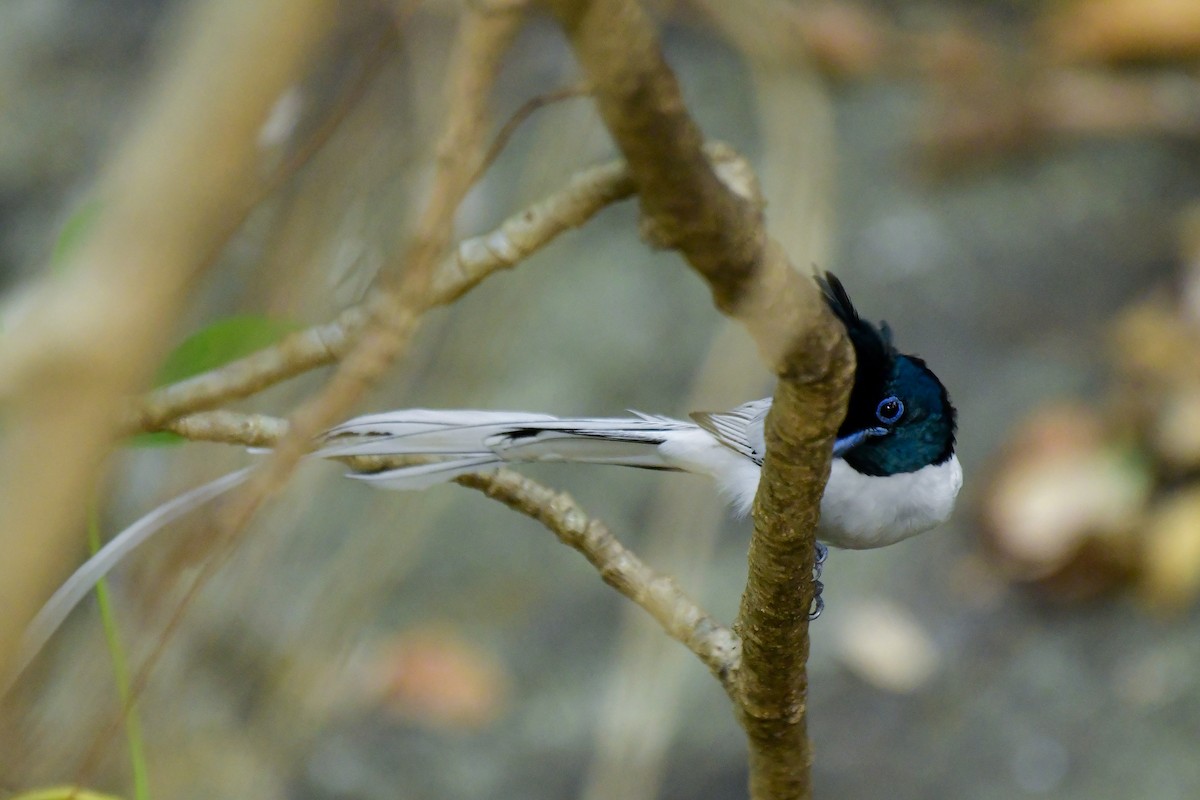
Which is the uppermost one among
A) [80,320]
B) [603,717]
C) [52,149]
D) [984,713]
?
[52,149]

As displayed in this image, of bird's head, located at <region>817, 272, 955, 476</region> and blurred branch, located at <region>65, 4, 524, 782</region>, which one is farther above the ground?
bird's head, located at <region>817, 272, 955, 476</region>

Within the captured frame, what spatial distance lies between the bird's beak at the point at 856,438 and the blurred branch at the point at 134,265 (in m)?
1.59

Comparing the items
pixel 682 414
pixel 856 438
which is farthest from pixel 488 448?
pixel 682 414

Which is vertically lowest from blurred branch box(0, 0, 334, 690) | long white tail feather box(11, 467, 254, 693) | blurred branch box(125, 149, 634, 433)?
blurred branch box(0, 0, 334, 690)

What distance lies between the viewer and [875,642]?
3.79m

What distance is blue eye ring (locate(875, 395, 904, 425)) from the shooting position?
187 cm

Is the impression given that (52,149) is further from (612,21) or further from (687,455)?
(612,21)

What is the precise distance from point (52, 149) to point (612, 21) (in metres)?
4.96

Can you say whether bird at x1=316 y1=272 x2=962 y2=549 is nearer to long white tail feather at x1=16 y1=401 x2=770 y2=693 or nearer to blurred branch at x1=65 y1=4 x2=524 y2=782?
long white tail feather at x1=16 y1=401 x2=770 y2=693

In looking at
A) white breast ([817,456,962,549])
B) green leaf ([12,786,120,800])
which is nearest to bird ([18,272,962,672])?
white breast ([817,456,962,549])

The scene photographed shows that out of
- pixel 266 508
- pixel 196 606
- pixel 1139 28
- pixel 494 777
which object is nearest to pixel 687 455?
pixel 196 606

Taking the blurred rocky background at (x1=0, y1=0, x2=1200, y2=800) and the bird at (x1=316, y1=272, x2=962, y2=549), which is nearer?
the blurred rocky background at (x1=0, y1=0, x2=1200, y2=800)

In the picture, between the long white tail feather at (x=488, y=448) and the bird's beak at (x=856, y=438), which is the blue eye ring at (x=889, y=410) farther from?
the long white tail feather at (x=488, y=448)

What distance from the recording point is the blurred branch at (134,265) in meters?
0.38
